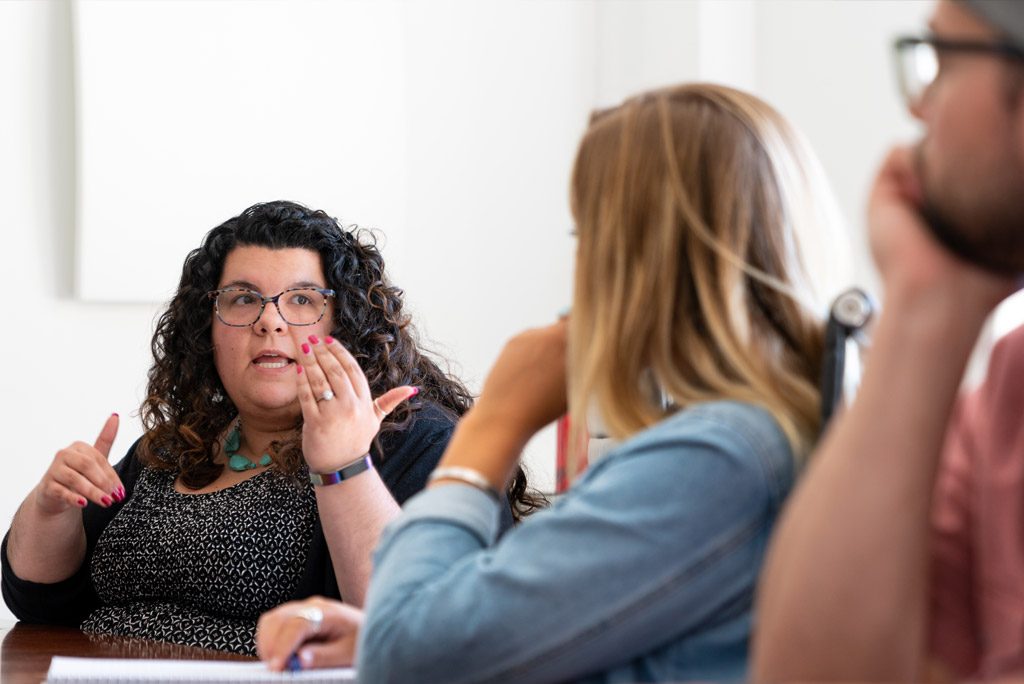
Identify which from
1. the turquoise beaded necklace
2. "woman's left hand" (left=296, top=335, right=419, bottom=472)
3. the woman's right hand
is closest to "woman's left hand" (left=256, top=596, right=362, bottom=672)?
"woman's left hand" (left=296, top=335, right=419, bottom=472)

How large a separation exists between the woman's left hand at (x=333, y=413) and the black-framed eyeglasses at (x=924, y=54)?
1223 mm

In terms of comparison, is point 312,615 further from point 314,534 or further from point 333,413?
point 314,534

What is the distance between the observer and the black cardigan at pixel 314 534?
2049mm

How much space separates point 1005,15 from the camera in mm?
750

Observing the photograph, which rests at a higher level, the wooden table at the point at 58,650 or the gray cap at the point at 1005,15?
the gray cap at the point at 1005,15

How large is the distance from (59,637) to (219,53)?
2011 millimetres

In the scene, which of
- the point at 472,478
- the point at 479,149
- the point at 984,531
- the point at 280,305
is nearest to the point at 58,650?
the point at 280,305

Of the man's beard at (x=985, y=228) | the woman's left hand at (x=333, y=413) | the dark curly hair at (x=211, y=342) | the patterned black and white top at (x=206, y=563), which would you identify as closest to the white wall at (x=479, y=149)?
the dark curly hair at (x=211, y=342)

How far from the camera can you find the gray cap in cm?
74

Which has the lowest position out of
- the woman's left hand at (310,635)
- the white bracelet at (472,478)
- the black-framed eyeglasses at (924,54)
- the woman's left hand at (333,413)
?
the woman's left hand at (310,635)

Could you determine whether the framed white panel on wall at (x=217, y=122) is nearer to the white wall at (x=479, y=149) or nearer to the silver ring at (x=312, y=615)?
the white wall at (x=479, y=149)

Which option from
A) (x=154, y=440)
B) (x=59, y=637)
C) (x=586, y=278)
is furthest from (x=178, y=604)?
(x=586, y=278)

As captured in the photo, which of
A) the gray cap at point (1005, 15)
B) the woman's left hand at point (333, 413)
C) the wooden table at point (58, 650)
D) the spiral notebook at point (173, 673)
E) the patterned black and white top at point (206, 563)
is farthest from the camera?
the patterned black and white top at point (206, 563)

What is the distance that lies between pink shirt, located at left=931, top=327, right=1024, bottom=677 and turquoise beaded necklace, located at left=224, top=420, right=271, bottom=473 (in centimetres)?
151
